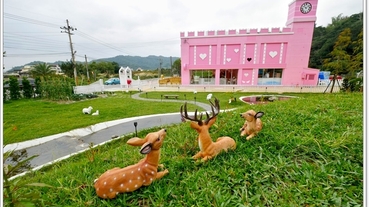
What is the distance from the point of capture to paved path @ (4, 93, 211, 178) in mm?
3002

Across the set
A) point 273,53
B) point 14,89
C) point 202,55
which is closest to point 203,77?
point 202,55

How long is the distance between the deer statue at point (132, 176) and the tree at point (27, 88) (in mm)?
12833

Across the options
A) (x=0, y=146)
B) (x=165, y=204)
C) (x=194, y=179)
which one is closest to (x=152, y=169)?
(x=165, y=204)

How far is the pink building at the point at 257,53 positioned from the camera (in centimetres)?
1205

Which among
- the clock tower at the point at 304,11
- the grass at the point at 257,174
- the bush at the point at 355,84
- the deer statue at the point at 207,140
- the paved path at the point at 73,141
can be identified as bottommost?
the paved path at the point at 73,141

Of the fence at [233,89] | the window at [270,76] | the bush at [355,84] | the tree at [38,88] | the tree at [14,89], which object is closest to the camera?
the bush at [355,84]

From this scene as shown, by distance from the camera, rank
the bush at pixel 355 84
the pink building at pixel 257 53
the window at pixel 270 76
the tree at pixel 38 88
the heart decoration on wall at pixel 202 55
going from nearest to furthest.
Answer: the bush at pixel 355 84 → the tree at pixel 38 88 → the pink building at pixel 257 53 → the window at pixel 270 76 → the heart decoration on wall at pixel 202 55

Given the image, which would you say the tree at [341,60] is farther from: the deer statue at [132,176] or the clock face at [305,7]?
the deer statue at [132,176]

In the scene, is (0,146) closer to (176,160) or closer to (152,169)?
(152,169)

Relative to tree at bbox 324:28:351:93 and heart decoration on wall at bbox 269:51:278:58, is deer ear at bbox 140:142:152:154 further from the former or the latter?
heart decoration on wall at bbox 269:51:278:58

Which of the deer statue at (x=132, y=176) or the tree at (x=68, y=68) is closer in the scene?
the deer statue at (x=132, y=176)

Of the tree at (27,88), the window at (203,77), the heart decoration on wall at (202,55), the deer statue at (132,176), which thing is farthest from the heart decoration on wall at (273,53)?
the tree at (27,88)

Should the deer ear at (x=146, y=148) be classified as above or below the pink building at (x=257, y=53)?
below

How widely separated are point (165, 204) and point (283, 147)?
134 centimetres
